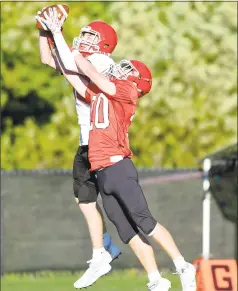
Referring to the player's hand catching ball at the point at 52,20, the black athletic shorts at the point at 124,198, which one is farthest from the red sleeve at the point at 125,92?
the player's hand catching ball at the point at 52,20

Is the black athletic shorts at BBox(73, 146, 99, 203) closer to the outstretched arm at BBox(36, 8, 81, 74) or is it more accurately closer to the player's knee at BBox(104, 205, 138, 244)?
the player's knee at BBox(104, 205, 138, 244)

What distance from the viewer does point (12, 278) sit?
15.0 meters

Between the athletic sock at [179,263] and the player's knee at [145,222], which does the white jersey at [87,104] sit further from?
the athletic sock at [179,263]

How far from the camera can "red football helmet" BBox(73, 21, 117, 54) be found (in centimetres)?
985

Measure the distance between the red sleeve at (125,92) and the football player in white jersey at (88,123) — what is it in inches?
9.4

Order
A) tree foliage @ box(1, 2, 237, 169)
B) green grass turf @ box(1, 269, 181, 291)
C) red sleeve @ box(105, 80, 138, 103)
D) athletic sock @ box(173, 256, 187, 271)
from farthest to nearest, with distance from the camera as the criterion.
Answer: tree foliage @ box(1, 2, 237, 169) → green grass turf @ box(1, 269, 181, 291) → athletic sock @ box(173, 256, 187, 271) → red sleeve @ box(105, 80, 138, 103)

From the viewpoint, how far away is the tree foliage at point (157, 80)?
1755 centimetres

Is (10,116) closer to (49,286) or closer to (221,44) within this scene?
(221,44)

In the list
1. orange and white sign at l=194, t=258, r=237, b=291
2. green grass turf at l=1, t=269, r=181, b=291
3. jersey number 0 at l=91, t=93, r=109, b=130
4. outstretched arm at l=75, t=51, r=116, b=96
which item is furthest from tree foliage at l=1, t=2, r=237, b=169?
outstretched arm at l=75, t=51, r=116, b=96

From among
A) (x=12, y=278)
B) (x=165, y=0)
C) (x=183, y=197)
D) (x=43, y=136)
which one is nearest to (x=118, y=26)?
(x=165, y=0)

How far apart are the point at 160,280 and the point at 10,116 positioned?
10.3 m

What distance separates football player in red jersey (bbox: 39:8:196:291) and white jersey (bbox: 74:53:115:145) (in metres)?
0.10

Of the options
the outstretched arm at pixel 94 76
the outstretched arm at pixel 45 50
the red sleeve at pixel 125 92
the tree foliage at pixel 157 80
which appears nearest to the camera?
the outstretched arm at pixel 94 76

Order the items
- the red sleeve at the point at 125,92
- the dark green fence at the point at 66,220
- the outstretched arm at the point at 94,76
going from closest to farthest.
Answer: the outstretched arm at the point at 94,76 → the red sleeve at the point at 125,92 → the dark green fence at the point at 66,220
